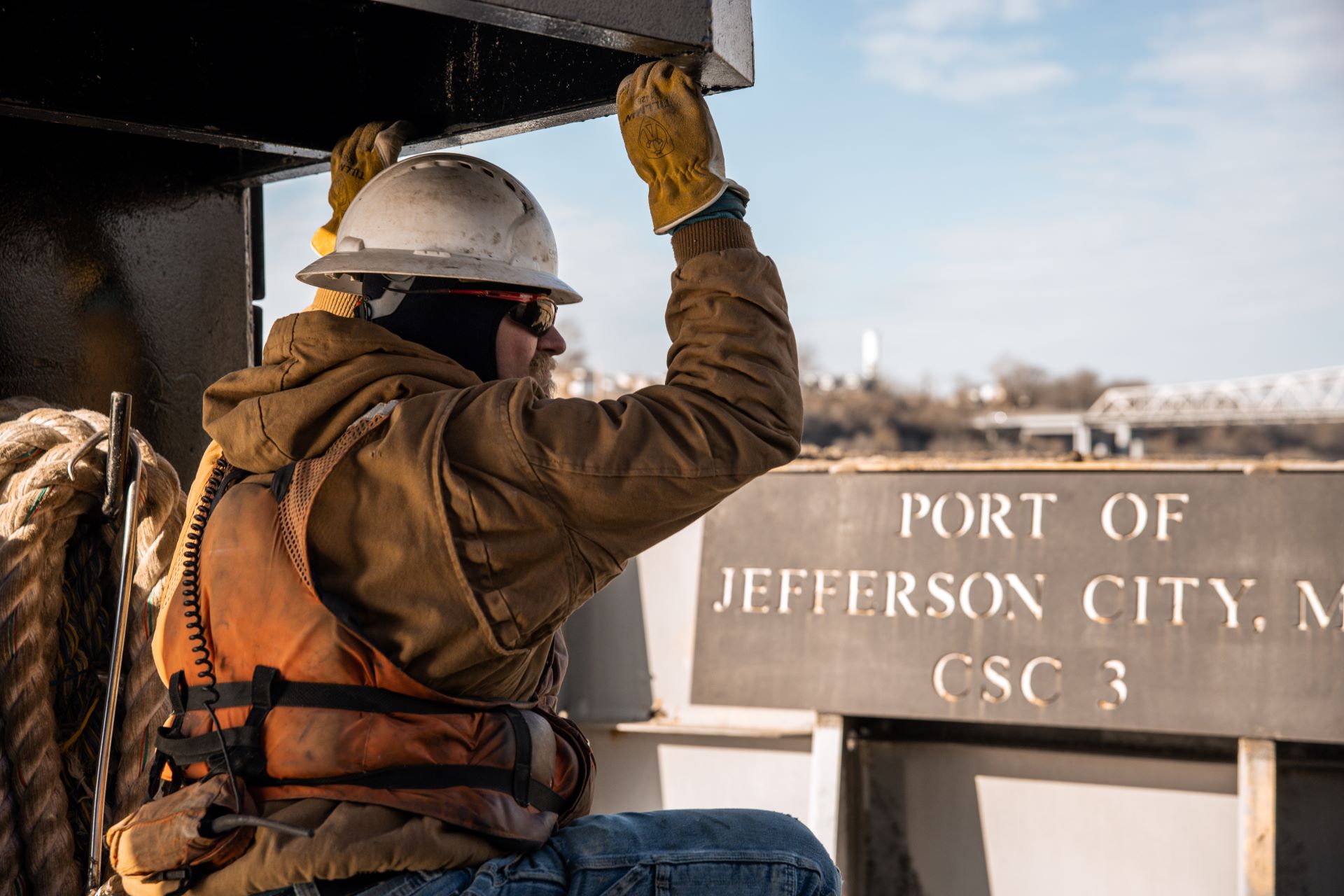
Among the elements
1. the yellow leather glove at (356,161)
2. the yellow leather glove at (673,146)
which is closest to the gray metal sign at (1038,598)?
the yellow leather glove at (356,161)

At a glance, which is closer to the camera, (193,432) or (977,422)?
(193,432)

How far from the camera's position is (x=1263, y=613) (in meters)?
4.75

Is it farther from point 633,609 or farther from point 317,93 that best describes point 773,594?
point 317,93

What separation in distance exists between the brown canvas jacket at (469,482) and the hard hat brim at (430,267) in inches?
9.6

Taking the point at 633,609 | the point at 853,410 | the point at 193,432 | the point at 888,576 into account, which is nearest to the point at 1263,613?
the point at 888,576

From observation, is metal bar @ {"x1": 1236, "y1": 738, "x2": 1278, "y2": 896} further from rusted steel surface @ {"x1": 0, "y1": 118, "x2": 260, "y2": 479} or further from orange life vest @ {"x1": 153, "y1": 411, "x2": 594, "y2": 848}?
rusted steel surface @ {"x1": 0, "y1": 118, "x2": 260, "y2": 479}

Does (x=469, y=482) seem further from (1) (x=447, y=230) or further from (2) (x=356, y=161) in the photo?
(2) (x=356, y=161)

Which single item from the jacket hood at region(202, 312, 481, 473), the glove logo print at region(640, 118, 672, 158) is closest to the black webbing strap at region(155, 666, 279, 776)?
the jacket hood at region(202, 312, 481, 473)

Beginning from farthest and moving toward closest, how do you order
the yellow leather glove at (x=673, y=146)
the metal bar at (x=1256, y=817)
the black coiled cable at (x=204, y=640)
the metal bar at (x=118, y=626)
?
the metal bar at (x=1256, y=817) → the metal bar at (x=118, y=626) → the yellow leather glove at (x=673, y=146) → the black coiled cable at (x=204, y=640)

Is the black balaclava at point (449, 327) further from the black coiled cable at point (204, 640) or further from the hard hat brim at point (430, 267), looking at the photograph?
the black coiled cable at point (204, 640)

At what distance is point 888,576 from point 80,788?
3.47 m

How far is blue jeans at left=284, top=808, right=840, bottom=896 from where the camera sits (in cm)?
171

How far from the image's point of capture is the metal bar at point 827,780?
4895mm

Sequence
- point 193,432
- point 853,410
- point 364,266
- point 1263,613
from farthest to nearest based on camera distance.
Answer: point 853,410 → point 1263,613 → point 193,432 → point 364,266
